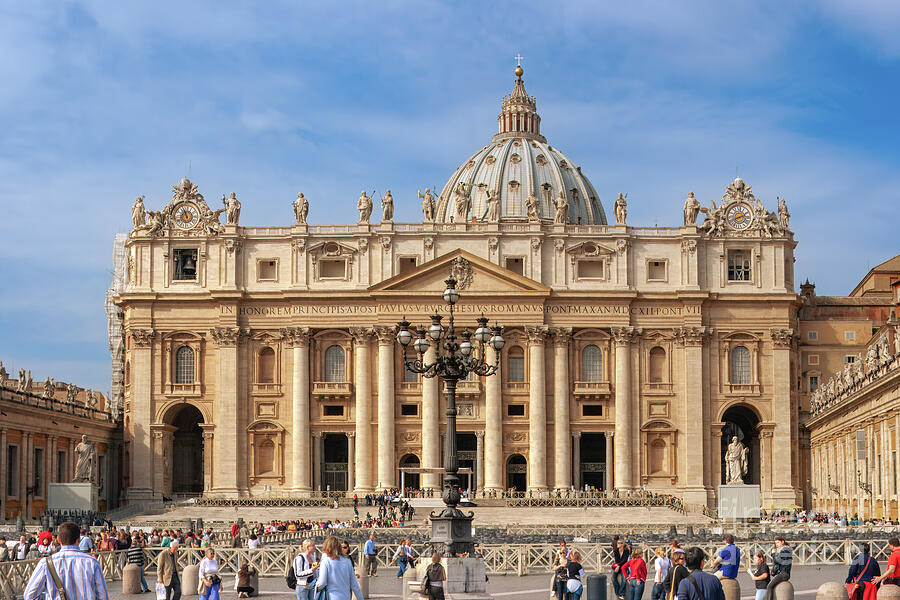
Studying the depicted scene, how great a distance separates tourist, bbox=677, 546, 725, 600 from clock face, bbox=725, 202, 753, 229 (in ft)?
250

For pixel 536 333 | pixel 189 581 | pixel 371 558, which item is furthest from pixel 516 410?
pixel 189 581

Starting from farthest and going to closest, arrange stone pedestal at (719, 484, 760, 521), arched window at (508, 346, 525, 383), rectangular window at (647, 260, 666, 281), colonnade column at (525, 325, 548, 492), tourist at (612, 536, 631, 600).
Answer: rectangular window at (647, 260, 666, 281) → arched window at (508, 346, 525, 383) → colonnade column at (525, 325, 548, 492) → stone pedestal at (719, 484, 760, 521) → tourist at (612, 536, 631, 600)

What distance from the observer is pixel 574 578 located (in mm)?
28453

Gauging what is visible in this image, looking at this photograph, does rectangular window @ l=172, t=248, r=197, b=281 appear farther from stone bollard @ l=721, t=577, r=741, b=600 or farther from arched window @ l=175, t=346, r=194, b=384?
stone bollard @ l=721, t=577, r=741, b=600

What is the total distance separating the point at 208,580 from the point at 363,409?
61975 mm

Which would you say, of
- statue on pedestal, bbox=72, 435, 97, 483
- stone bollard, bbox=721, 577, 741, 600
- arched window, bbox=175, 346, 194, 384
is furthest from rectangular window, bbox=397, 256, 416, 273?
stone bollard, bbox=721, 577, 741, 600

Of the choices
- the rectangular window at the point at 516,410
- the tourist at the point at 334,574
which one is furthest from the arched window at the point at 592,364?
the tourist at the point at 334,574

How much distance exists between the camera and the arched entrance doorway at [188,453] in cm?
9650

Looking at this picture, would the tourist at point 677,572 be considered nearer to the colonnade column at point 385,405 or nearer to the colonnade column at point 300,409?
the colonnade column at point 385,405

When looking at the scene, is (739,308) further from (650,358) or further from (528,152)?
(528,152)

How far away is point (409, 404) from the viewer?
90.6 m

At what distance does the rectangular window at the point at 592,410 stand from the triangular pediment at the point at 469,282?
8082 mm

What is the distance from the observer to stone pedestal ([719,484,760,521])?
2798 inches

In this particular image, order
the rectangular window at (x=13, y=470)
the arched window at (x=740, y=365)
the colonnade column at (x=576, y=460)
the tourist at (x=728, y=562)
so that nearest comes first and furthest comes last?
the tourist at (x=728, y=562) → the rectangular window at (x=13, y=470) → the colonnade column at (x=576, y=460) → the arched window at (x=740, y=365)
